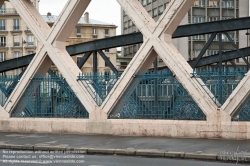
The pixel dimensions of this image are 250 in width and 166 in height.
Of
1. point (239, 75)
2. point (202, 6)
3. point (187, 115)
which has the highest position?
point (202, 6)

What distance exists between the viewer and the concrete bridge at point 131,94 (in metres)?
15.7

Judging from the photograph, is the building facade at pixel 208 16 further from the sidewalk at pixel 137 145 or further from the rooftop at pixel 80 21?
the sidewalk at pixel 137 145

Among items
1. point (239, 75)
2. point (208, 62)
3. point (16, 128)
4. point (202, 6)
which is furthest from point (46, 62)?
point (202, 6)

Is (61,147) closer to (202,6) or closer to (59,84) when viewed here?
(59,84)

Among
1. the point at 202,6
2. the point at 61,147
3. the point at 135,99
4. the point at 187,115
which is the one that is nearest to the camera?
the point at 61,147

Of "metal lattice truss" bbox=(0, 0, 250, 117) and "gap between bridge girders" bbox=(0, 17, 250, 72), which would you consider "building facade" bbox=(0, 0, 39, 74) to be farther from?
"metal lattice truss" bbox=(0, 0, 250, 117)

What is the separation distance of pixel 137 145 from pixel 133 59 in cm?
379

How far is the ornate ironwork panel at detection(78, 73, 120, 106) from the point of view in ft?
58.2

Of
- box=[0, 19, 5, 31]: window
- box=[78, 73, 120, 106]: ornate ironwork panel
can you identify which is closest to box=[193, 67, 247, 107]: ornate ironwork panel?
box=[78, 73, 120, 106]: ornate ironwork panel

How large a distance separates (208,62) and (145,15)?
375 inches

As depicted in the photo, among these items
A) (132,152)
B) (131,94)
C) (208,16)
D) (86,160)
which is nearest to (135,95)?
(131,94)

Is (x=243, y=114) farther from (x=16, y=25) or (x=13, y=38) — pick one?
(x=16, y=25)

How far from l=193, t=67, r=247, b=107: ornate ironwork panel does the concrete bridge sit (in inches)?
1.2

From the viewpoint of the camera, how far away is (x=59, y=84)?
19.0m
